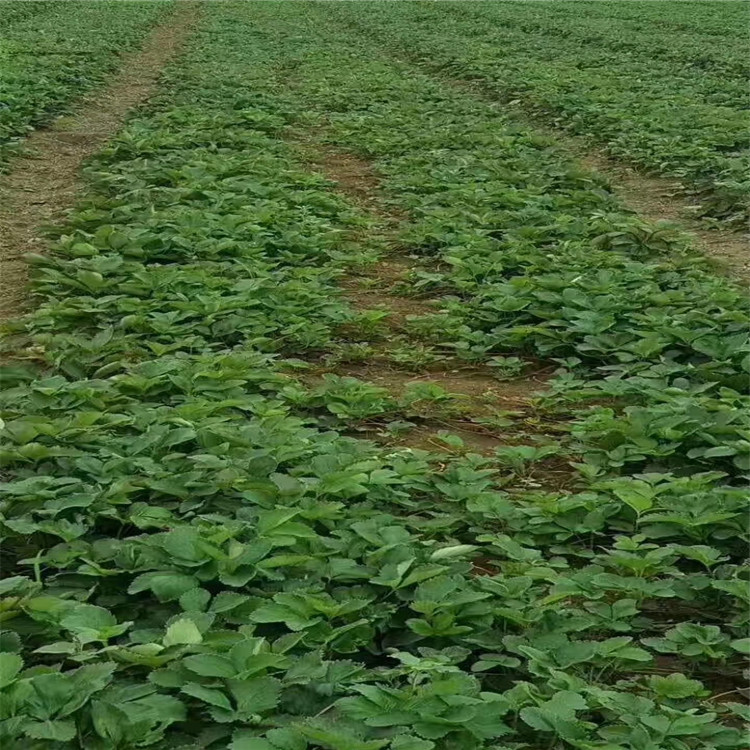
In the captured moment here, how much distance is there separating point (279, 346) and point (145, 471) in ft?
5.69

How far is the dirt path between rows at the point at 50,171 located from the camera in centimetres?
651

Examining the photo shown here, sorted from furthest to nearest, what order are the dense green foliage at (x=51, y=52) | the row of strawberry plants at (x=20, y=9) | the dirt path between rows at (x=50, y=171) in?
the row of strawberry plants at (x=20, y=9)
the dense green foliage at (x=51, y=52)
the dirt path between rows at (x=50, y=171)

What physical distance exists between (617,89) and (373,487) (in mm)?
12681

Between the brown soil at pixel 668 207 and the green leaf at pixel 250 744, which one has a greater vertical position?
the green leaf at pixel 250 744

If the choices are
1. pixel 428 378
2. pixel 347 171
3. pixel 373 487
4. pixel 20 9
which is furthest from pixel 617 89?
pixel 20 9

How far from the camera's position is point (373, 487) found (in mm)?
3408

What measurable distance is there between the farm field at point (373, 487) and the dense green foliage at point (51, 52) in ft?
17.9

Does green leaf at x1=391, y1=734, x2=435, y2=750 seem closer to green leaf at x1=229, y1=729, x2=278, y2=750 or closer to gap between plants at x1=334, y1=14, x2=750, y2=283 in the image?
green leaf at x1=229, y1=729, x2=278, y2=750

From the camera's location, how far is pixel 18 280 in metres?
6.19

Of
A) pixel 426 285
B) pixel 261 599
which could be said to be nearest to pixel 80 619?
pixel 261 599

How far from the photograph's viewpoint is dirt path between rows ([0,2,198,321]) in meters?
6.51

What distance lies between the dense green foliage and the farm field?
5.45m

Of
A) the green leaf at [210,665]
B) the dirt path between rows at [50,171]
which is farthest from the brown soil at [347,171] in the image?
the green leaf at [210,665]

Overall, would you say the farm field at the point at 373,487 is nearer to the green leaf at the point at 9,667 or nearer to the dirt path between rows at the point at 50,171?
the green leaf at the point at 9,667
